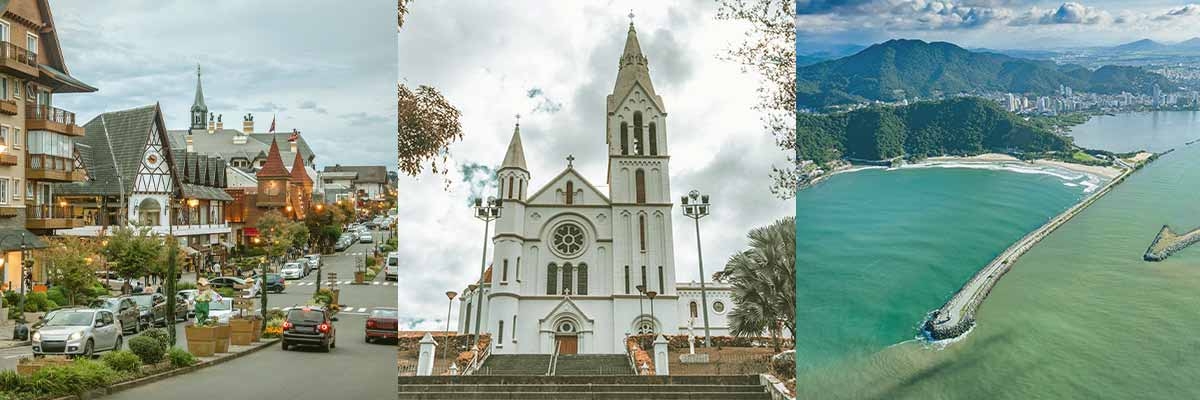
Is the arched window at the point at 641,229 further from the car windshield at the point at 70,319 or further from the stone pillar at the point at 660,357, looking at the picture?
the car windshield at the point at 70,319

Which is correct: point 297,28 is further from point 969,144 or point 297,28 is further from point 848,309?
point 969,144

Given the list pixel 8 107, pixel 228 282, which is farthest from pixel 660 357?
pixel 8 107

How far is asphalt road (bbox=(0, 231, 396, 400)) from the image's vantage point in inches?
165

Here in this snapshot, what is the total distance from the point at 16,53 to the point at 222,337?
163cm

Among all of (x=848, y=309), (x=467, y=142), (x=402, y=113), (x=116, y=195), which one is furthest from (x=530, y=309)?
(x=116, y=195)

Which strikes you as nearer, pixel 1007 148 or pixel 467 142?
pixel 1007 148

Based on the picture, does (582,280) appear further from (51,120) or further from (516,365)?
(51,120)

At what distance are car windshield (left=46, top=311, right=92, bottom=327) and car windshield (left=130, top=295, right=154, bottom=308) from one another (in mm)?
201

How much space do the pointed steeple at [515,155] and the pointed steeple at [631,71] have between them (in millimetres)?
641

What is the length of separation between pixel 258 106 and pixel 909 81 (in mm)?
3771

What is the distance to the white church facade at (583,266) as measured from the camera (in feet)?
17.4

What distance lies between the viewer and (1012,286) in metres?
4.83

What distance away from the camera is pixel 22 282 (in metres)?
3.92

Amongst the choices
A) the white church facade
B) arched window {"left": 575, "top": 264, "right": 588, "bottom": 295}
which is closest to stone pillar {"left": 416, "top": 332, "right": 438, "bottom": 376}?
the white church facade
